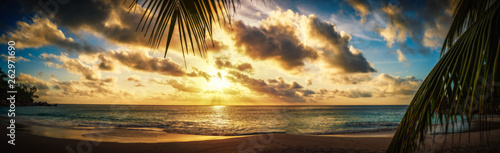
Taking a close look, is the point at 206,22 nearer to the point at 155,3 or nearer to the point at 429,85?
the point at 155,3

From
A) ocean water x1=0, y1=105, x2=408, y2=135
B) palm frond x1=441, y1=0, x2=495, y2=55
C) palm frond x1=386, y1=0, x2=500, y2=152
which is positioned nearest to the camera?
palm frond x1=386, y1=0, x2=500, y2=152

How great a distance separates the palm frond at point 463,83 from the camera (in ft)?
4.24

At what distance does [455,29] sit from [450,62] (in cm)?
88

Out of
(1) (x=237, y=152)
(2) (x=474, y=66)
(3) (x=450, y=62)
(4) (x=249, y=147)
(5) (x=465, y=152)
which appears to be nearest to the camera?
(2) (x=474, y=66)

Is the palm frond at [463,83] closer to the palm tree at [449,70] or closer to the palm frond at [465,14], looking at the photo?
the palm tree at [449,70]

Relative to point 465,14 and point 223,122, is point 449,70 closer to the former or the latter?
point 465,14

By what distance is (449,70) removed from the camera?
1416 millimetres

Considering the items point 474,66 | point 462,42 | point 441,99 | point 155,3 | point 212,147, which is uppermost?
point 155,3

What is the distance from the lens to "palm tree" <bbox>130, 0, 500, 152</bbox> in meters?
1.30

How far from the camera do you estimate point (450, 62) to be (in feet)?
4.66

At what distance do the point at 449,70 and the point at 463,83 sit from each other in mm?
132

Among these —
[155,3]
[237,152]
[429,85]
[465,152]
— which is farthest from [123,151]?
[465,152]

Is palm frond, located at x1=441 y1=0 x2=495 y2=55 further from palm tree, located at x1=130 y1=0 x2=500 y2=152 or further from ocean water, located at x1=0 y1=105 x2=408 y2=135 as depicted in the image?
ocean water, located at x1=0 y1=105 x2=408 y2=135

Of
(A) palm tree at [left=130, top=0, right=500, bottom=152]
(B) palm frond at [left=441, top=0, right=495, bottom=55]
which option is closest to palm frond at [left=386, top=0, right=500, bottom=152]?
(A) palm tree at [left=130, top=0, right=500, bottom=152]
